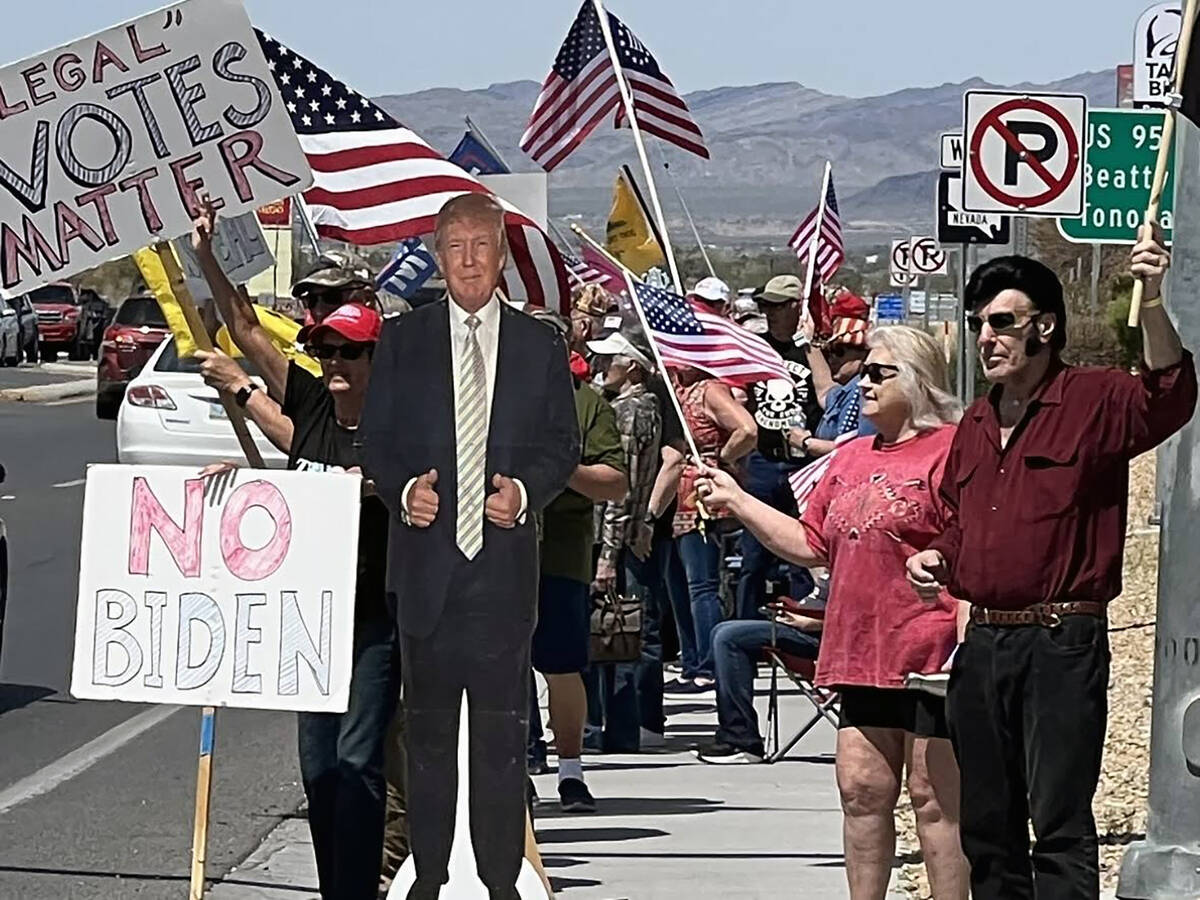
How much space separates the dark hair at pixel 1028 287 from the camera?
654cm

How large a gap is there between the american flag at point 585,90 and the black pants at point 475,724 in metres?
3.21

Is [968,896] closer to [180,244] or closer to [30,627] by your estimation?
[180,244]

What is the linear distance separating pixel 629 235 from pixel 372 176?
17.8 feet

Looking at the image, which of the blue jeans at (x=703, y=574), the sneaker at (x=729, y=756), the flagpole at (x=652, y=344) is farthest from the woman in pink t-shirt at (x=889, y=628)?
the blue jeans at (x=703, y=574)

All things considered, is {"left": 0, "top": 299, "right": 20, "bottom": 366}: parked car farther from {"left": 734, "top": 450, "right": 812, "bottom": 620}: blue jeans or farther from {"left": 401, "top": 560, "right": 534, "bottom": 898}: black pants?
{"left": 401, "top": 560, "right": 534, "bottom": 898}: black pants

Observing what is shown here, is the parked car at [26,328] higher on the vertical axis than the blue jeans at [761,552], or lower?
higher

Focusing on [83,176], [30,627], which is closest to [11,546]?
[30,627]

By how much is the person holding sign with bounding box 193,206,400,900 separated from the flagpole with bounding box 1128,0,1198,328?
221 cm

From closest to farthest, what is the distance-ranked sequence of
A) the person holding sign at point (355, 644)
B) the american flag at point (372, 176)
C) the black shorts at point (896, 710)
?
the black shorts at point (896, 710)
the person holding sign at point (355, 644)
the american flag at point (372, 176)

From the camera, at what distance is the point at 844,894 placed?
851 centimetres

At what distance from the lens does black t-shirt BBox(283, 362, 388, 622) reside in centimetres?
712

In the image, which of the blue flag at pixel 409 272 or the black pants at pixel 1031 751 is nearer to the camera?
the black pants at pixel 1031 751

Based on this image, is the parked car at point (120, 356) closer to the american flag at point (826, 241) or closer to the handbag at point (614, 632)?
the american flag at point (826, 241)

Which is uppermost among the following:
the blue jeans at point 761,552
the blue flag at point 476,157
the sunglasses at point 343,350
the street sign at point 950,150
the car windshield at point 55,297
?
the street sign at point 950,150
